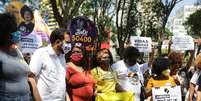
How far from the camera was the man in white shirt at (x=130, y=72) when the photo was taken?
25.7 feet

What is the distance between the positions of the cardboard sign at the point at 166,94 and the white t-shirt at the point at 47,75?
5.81ft

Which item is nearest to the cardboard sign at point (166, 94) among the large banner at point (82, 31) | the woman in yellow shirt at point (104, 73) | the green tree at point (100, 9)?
the woman in yellow shirt at point (104, 73)

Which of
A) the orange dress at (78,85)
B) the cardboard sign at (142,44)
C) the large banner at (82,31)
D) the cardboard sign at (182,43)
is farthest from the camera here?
the cardboard sign at (182,43)

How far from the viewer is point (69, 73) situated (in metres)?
7.17

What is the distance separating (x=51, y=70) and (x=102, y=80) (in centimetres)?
133

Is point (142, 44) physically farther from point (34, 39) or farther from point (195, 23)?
point (195, 23)

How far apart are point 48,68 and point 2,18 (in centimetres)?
147

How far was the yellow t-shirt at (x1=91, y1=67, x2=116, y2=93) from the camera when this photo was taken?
25.0ft

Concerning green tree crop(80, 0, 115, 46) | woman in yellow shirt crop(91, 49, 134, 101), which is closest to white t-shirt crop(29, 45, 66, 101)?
woman in yellow shirt crop(91, 49, 134, 101)

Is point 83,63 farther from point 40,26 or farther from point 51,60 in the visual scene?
point 40,26

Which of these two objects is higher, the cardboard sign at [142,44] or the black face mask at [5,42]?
the black face mask at [5,42]

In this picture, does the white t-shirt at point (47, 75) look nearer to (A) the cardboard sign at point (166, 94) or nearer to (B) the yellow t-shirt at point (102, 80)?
(B) the yellow t-shirt at point (102, 80)

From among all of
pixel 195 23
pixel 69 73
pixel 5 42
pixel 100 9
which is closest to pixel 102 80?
pixel 69 73

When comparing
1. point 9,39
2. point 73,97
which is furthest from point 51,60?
point 9,39
